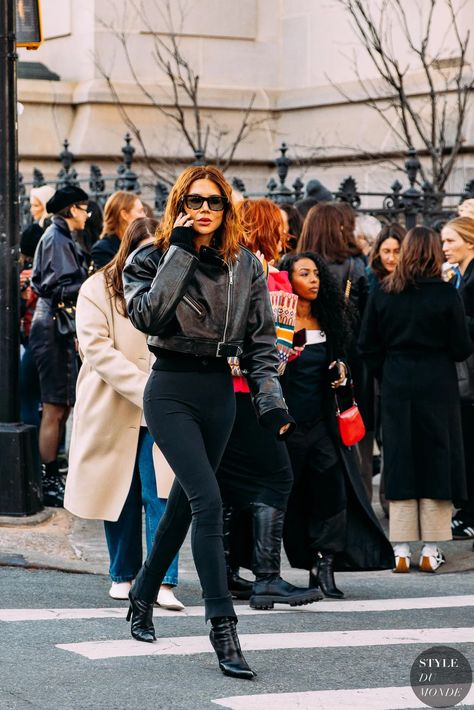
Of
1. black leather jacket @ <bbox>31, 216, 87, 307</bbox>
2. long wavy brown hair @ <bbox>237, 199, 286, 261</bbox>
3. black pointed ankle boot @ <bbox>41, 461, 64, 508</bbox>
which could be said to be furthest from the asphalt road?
black leather jacket @ <bbox>31, 216, 87, 307</bbox>

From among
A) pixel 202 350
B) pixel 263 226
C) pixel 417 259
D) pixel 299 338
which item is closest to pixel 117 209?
pixel 263 226

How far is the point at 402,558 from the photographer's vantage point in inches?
360

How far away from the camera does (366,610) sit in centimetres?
778

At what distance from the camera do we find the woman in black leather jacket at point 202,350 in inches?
246

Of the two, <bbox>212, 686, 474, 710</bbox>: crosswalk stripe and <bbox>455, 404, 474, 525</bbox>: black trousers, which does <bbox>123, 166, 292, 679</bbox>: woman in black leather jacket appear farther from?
<bbox>455, 404, 474, 525</bbox>: black trousers

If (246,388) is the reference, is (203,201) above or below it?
above

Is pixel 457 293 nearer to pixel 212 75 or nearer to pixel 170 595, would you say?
pixel 170 595

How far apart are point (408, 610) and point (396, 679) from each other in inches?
64.4

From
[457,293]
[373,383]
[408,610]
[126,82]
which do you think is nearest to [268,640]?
[408,610]

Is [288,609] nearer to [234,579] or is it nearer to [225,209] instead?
[234,579]

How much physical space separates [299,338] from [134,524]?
1.24m

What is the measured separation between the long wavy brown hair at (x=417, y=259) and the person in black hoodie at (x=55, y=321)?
91.3 inches

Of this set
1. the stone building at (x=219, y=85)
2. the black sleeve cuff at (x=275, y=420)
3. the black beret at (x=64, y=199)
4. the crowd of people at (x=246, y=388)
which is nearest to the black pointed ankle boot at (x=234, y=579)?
the crowd of people at (x=246, y=388)

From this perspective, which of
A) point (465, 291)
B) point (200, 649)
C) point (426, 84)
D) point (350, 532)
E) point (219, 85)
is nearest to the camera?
point (200, 649)
